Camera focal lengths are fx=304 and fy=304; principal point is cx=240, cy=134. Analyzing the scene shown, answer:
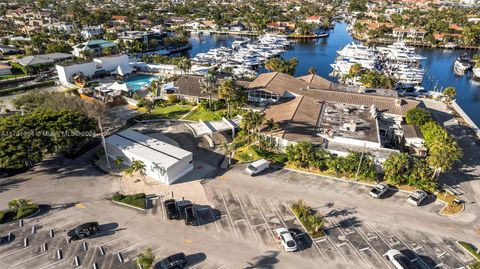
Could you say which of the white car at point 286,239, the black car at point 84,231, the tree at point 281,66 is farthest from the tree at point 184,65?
the white car at point 286,239

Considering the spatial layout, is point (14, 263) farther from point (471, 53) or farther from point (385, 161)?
point (471, 53)

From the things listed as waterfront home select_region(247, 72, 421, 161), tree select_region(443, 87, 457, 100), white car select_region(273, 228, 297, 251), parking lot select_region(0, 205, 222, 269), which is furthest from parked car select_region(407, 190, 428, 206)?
tree select_region(443, 87, 457, 100)

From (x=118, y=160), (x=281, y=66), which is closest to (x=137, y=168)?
(x=118, y=160)

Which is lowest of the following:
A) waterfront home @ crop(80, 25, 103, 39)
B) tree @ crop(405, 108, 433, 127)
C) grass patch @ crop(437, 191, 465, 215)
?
grass patch @ crop(437, 191, 465, 215)

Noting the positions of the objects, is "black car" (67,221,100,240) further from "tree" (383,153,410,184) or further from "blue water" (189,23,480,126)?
"blue water" (189,23,480,126)

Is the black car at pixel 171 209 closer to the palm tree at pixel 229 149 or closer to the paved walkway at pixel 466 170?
the palm tree at pixel 229 149

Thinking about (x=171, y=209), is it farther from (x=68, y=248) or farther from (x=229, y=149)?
(x=229, y=149)

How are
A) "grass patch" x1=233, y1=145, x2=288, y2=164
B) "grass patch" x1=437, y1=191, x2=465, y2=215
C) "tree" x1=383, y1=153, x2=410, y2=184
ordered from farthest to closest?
1. "grass patch" x1=233, y1=145, x2=288, y2=164
2. "tree" x1=383, y1=153, x2=410, y2=184
3. "grass patch" x1=437, y1=191, x2=465, y2=215
